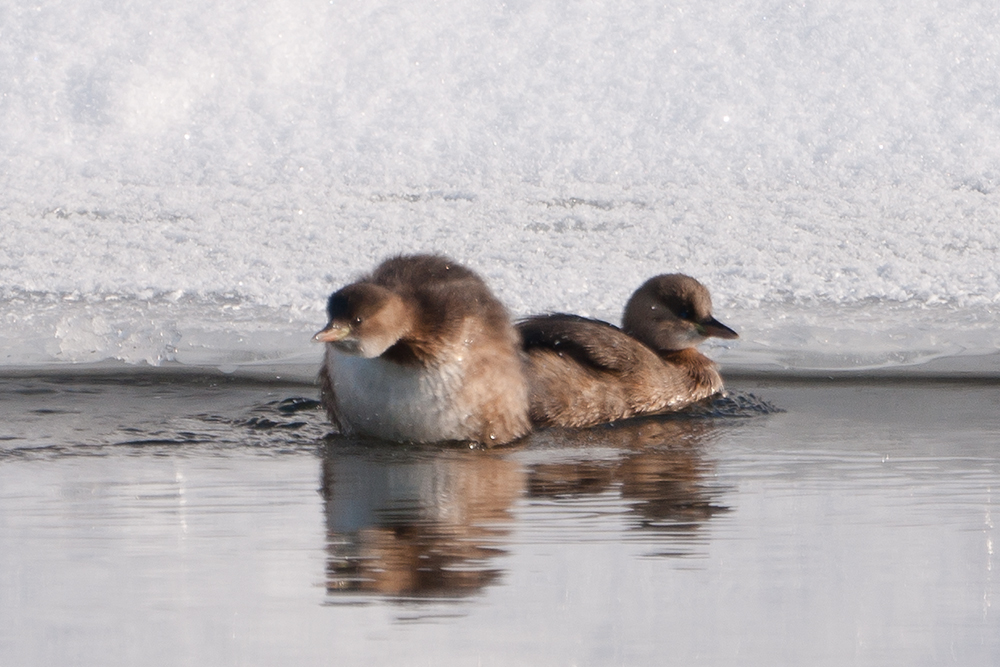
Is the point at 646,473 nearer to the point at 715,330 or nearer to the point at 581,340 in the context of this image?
the point at 581,340

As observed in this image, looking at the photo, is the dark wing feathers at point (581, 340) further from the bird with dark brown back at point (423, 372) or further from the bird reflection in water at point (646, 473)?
the bird with dark brown back at point (423, 372)

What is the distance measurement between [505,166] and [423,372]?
13.6 ft

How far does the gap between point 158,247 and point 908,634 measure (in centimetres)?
564

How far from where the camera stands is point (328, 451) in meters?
4.99

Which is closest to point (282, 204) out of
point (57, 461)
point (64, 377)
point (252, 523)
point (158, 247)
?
point (158, 247)

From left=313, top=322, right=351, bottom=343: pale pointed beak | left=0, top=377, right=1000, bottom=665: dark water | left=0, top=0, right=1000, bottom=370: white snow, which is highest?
left=0, top=0, right=1000, bottom=370: white snow

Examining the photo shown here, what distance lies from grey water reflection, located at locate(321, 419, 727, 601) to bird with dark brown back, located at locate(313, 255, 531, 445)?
0.29 feet

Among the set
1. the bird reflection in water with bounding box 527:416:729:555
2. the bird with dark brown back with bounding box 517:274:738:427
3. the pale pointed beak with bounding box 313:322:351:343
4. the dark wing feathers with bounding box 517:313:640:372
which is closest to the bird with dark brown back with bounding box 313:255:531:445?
the pale pointed beak with bounding box 313:322:351:343

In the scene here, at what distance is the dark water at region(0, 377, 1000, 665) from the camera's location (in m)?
2.76

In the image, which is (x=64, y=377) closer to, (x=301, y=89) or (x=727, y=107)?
(x=301, y=89)

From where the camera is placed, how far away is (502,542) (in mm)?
3508

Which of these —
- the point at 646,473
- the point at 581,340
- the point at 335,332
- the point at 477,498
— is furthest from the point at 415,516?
the point at 581,340

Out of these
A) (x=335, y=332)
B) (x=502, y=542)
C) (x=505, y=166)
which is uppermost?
(x=505, y=166)

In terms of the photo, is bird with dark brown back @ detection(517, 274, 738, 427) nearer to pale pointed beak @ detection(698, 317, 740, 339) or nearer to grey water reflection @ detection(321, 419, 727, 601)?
pale pointed beak @ detection(698, 317, 740, 339)
